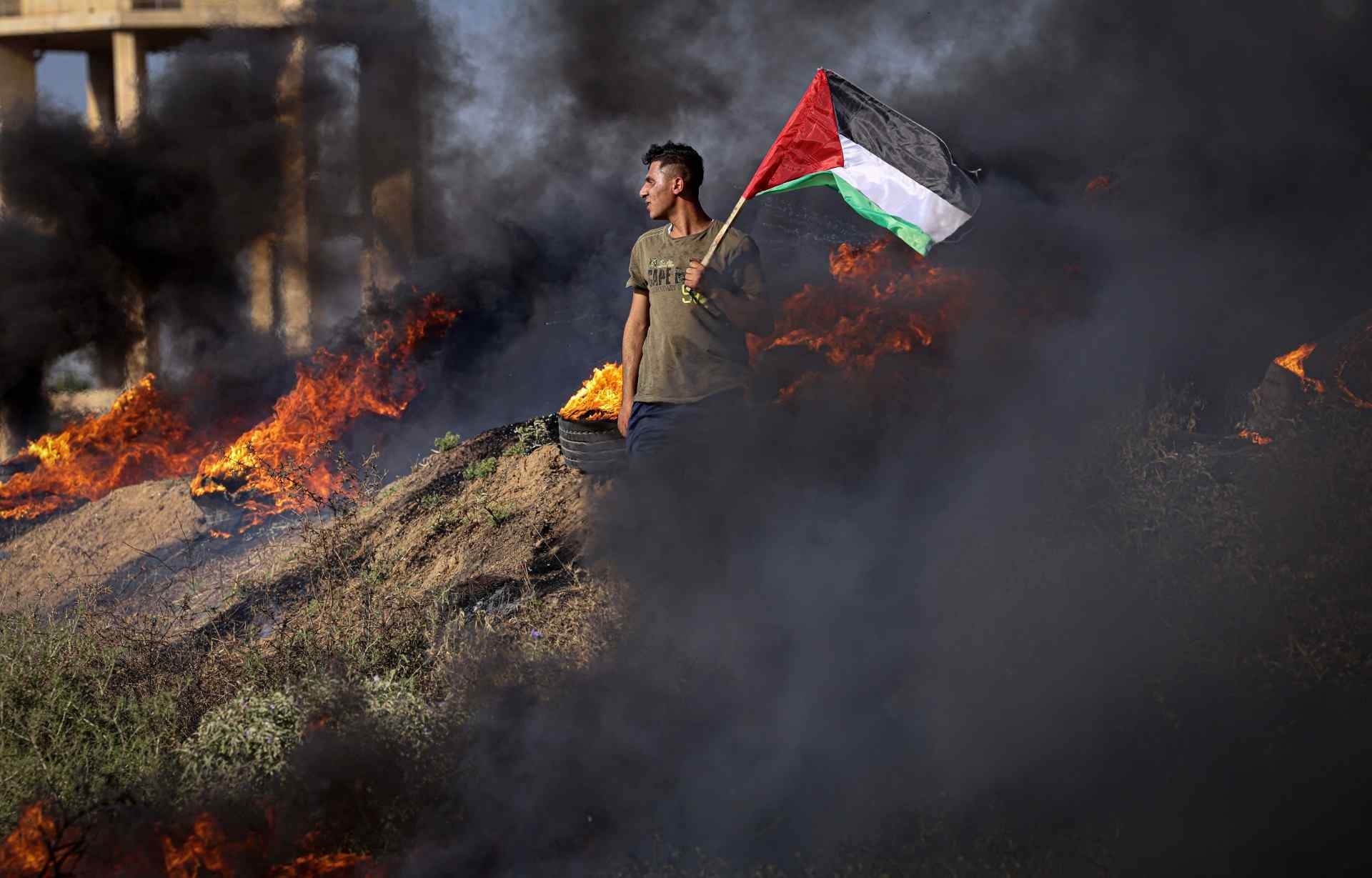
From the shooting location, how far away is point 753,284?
4.94 meters

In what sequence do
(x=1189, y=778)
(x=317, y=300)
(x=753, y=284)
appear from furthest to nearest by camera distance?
(x=317, y=300) → (x=753, y=284) → (x=1189, y=778)

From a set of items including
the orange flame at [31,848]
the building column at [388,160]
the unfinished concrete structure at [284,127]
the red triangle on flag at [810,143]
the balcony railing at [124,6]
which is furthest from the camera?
the balcony railing at [124,6]

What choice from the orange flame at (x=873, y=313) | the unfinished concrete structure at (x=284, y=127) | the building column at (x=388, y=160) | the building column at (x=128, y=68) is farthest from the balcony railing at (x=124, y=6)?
the orange flame at (x=873, y=313)

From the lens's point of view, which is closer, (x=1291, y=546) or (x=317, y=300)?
(x=1291, y=546)

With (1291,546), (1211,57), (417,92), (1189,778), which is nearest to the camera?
(1189,778)

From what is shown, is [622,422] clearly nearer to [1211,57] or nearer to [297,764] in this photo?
Answer: [297,764]

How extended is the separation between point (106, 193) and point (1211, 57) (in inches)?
515

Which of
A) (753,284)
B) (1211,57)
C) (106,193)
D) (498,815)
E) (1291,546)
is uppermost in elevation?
(1211,57)

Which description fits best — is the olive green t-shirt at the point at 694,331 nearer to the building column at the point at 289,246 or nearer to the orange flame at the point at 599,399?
the orange flame at the point at 599,399

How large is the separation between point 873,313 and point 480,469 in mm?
3205

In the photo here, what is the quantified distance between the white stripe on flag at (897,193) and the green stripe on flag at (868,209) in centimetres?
2

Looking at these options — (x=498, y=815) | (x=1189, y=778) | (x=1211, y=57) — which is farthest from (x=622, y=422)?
(x=1211, y=57)

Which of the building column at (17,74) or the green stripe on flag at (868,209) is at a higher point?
the green stripe on flag at (868,209)

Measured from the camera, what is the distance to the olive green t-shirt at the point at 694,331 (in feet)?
16.2
